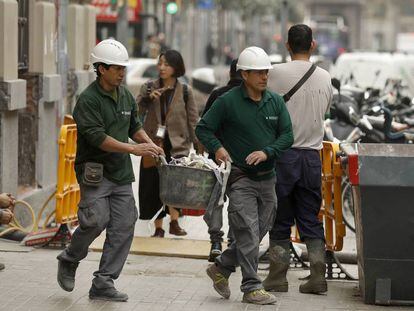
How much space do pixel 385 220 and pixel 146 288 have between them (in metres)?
1.93

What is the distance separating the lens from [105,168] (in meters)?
9.09

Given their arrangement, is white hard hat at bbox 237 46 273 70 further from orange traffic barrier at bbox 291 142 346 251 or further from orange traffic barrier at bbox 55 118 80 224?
orange traffic barrier at bbox 55 118 80 224

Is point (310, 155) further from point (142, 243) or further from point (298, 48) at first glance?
point (142, 243)

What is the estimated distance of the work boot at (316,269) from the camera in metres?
9.69

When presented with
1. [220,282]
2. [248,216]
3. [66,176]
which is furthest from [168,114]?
[248,216]

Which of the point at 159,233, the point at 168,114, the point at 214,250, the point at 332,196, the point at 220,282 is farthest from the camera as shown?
the point at 159,233

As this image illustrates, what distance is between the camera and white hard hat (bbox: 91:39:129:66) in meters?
9.00

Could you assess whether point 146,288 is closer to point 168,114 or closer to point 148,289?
point 148,289

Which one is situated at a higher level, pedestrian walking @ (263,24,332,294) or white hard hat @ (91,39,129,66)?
white hard hat @ (91,39,129,66)

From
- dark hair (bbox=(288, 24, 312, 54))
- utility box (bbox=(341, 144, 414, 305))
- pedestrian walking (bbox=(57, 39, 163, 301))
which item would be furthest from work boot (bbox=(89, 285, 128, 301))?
dark hair (bbox=(288, 24, 312, 54))

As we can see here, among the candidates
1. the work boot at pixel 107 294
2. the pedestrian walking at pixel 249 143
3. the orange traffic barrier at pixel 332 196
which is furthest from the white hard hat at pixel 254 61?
the work boot at pixel 107 294

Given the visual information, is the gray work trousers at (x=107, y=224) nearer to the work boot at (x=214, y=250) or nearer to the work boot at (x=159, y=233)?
the work boot at (x=214, y=250)

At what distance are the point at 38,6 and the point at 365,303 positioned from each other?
638cm

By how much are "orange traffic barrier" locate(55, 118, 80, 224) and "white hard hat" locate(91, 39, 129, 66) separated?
2415 mm
